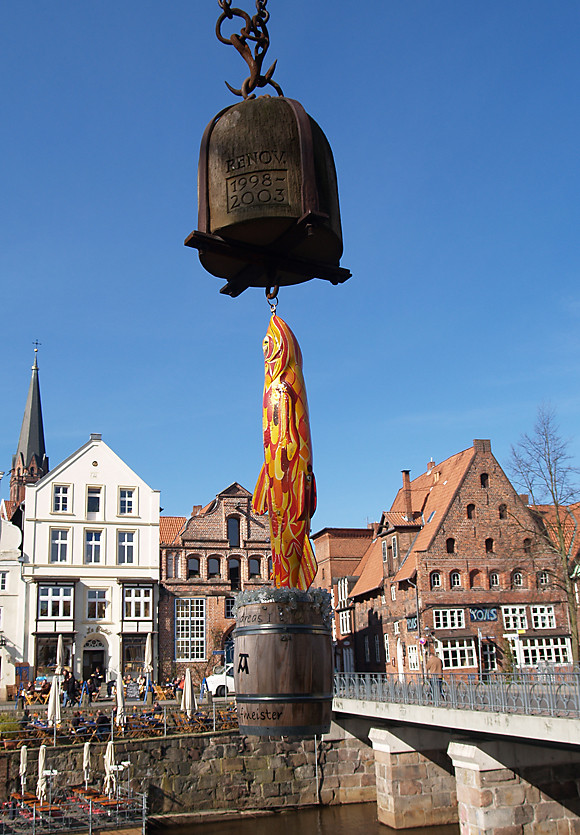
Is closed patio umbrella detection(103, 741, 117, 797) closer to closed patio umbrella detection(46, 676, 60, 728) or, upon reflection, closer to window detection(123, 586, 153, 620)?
closed patio umbrella detection(46, 676, 60, 728)

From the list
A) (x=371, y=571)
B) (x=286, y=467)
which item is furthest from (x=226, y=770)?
(x=286, y=467)

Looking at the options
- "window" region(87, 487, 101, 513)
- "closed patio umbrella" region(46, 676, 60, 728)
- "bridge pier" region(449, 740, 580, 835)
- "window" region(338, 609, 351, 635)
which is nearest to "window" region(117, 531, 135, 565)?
"window" region(87, 487, 101, 513)

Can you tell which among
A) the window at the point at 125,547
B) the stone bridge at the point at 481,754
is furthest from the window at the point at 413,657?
the window at the point at 125,547

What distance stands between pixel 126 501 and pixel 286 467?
1397 inches

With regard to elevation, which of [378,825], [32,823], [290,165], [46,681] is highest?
[290,165]

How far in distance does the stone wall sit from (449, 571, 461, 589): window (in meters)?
8.62

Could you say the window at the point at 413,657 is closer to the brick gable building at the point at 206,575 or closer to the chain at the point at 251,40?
the brick gable building at the point at 206,575

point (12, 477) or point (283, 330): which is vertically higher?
point (12, 477)

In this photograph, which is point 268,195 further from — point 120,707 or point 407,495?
point 407,495

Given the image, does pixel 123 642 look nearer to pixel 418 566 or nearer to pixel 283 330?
pixel 418 566

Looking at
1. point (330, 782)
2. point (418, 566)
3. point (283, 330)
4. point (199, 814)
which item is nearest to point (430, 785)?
point (330, 782)

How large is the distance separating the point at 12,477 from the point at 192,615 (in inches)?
1380

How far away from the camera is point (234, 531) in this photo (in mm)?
44719

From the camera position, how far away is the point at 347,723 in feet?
103
